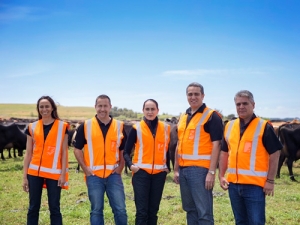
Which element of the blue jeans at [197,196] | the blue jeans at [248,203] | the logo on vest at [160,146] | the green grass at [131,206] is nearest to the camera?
the blue jeans at [248,203]

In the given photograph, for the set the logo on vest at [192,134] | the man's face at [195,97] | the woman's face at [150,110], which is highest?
the man's face at [195,97]

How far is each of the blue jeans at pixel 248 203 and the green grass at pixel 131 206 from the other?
8.40 ft

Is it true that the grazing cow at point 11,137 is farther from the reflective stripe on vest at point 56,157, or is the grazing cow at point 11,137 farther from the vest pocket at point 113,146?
the vest pocket at point 113,146

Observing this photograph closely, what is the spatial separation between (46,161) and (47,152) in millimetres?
139

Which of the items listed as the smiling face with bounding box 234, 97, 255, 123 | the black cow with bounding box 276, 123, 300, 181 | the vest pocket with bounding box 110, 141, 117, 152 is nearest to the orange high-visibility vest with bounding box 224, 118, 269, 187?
the smiling face with bounding box 234, 97, 255, 123

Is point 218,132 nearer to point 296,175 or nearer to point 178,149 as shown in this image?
point 178,149

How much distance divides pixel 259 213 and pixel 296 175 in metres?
10.4

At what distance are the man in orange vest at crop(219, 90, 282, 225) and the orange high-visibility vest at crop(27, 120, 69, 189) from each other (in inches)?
102

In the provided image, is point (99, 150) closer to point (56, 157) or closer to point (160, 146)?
point (56, 157)

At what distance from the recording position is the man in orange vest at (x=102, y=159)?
15.1 ft

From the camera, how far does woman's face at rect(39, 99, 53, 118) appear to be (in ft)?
16.0

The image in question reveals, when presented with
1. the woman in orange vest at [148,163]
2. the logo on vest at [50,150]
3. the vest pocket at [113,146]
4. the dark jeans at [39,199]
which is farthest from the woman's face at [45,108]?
the woman in orange vest at [148,163]

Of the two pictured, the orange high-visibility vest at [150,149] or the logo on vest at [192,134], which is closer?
the logo on vest at [192,134]

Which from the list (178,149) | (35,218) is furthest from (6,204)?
(178,149)
